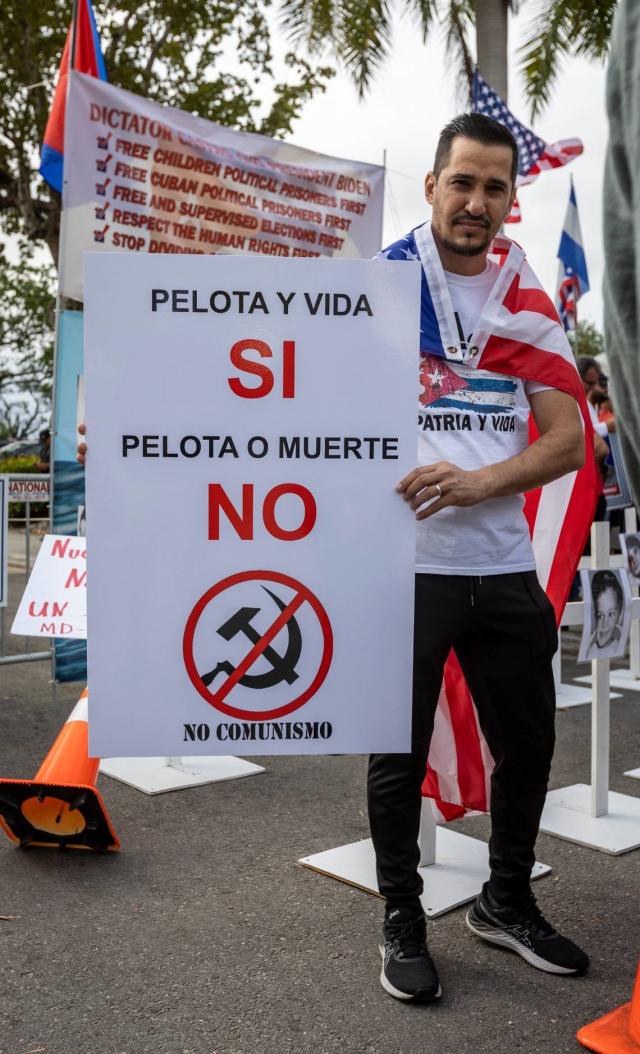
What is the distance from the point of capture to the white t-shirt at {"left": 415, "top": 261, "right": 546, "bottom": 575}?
2.69 metres

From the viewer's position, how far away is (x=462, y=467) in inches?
105

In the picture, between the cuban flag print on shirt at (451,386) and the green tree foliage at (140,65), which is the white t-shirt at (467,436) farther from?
the green tree foliage at (140,65)

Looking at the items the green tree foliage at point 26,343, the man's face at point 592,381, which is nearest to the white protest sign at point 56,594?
the man's face at point 592,381

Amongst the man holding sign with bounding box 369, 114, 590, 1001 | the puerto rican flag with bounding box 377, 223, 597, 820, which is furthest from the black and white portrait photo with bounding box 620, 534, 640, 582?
the man holding sign with bounding box 369, 114, 590, 1001

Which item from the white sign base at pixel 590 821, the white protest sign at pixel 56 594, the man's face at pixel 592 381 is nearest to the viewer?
the white sign base at pixel 590 821

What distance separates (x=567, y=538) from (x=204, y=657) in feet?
4.79

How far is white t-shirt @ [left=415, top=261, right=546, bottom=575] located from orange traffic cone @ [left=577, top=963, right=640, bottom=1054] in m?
1.05

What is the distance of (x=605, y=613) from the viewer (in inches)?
155

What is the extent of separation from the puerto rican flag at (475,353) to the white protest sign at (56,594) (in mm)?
Result: 2408

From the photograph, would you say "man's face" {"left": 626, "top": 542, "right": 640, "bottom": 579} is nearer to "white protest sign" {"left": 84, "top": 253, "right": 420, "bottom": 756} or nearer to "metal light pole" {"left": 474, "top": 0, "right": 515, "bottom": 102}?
"white protest sign" {"left": 84, "top": 253, "right": 420, "bottom": 756}

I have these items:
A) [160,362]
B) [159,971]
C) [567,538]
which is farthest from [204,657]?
[567,538]

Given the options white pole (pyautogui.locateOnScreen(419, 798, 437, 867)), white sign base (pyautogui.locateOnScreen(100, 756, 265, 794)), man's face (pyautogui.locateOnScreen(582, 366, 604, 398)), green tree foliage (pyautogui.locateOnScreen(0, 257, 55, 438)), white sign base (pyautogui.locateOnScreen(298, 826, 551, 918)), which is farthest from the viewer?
green tree foliage (pyautogui.locateOnScreen(0, 257, 55, 438))

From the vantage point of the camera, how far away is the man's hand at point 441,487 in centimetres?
233

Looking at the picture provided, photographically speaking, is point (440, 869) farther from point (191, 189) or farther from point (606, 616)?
point (191, 189)
